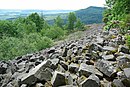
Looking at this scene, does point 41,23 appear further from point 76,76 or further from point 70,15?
point 76,76

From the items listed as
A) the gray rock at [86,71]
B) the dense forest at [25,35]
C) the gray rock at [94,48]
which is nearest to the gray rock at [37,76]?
the gray rock at [86,71]

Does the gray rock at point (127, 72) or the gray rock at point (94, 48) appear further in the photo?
the gray rock at point (94, 48)

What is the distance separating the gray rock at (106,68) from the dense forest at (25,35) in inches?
1602

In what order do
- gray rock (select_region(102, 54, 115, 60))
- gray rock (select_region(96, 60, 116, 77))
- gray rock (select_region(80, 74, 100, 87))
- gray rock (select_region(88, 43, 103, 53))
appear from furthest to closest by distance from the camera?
gray rock (select_region(88, 43, 103, 53)), gray rock (select_region(102, 54, 115, 60)), gray rock (select_region(96, 60, 116, 77)), gray rock (select_region(80, 74, 100, 87))

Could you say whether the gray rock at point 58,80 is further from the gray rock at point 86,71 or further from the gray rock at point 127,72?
the gray rock at point 127,72

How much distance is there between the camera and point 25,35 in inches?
3361

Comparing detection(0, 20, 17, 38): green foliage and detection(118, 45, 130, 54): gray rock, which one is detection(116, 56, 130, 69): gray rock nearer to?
detection(118, 45, 130, 54): gray rock

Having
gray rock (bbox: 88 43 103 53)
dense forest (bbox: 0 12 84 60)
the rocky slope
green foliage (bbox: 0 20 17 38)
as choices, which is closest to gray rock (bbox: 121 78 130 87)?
the rocky slope

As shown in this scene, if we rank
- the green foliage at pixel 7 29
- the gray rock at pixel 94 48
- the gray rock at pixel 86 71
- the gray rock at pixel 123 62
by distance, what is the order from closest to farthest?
the gray rock at pixel 86 71
the gray rock at pixel 123 62
the gray rock at pixel 94 48
the green foliage at pixel 7 29

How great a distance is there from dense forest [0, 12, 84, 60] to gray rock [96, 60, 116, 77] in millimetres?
40691

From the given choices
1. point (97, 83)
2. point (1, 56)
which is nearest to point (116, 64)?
point (97, 83)

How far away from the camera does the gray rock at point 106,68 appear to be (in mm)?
14459

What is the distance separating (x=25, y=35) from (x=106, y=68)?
7224cm

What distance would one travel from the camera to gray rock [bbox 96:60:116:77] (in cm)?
1446
